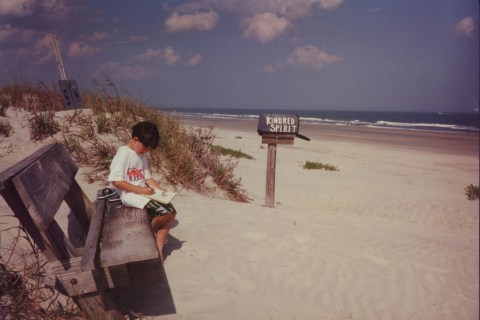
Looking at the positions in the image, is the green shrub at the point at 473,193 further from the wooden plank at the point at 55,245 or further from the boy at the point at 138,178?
the wooden plank at the point at 55,245

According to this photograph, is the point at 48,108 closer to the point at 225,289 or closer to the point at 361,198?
the point at 225,289

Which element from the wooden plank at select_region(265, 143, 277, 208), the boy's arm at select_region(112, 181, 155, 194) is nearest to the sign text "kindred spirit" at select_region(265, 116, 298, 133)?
the wooden plank at select_region(265, 143, 277, 208)

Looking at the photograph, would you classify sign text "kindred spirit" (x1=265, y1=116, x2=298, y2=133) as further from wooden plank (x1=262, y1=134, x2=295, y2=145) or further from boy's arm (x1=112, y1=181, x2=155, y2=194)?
boy's arm (x1=112, y1=181, x2=155, y2=194)

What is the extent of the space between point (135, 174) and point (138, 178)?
6 centimetres

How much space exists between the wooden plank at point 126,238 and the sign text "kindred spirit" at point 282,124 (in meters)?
3.34

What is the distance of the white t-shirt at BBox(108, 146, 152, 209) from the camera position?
128 inches

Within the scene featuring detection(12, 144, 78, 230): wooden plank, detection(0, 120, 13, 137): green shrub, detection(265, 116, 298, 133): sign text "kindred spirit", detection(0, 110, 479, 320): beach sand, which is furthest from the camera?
detection(0, 120, 13, 137): green shrub

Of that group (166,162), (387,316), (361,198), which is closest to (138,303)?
(387,316)

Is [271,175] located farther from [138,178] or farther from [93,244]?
[93,244]

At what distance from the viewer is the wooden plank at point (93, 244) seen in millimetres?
2057

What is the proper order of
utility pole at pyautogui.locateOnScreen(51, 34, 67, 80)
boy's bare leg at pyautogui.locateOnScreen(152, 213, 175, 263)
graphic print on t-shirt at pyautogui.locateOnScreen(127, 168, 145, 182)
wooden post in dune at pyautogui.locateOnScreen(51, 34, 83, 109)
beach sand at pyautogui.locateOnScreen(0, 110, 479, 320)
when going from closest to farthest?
beach sand at pyautogui.locateOnScreen(0, 110, 479, 320) < boy's bare leg at pyautogui.locateOnScreen(152, 213, 175, 263) < graphic print on t-shirt at pyautogui.locateOnScreen(127, 168, 145, 182) < wooden post in dune at pyautogui.locateOnScreen(51, 34, 83, 109) < utility pole at pyautogui.locateOnScreen(51, 34, 67, 80)

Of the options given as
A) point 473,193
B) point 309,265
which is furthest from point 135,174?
point 473,193

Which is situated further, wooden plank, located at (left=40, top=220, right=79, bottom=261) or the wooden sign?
the wooden sign

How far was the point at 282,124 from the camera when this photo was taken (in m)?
5.88
